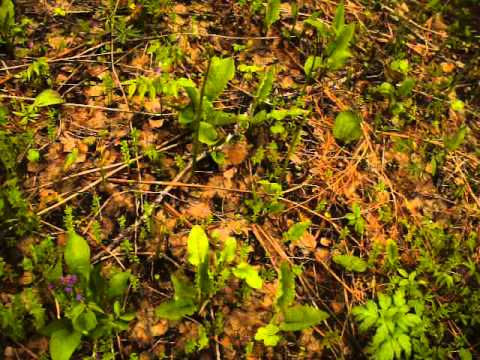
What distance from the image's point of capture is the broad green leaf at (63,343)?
1446 mm

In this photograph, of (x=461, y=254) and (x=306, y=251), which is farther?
(x=461, y=254)

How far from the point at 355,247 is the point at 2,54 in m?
1.97

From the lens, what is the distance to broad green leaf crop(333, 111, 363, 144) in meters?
2.24

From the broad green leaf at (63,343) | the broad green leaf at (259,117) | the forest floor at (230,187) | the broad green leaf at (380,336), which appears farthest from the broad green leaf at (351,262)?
the broad green leaf at (63,343)

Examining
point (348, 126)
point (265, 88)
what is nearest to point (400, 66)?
point (348, 126)

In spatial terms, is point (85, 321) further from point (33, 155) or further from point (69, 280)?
point (33, 155)

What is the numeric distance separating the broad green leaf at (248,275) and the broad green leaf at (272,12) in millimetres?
1455

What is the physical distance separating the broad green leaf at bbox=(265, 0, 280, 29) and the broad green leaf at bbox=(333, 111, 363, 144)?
0.69 m

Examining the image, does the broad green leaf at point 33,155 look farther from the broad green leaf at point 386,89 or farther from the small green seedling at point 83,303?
the broad green leaf at point 386,89

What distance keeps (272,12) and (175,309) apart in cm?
170

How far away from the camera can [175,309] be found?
5.30 ft

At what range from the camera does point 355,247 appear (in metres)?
2.00

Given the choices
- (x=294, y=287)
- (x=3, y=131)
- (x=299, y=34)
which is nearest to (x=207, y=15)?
(x=299, y=34)

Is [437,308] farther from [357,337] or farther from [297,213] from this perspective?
[297,213]
